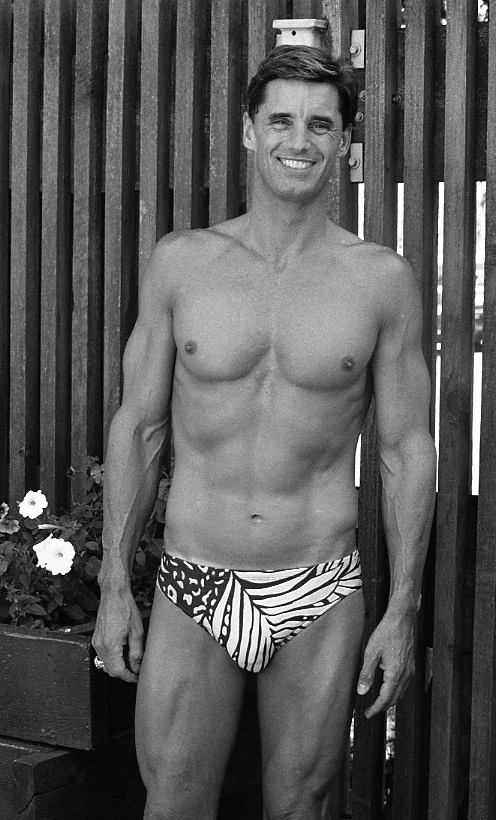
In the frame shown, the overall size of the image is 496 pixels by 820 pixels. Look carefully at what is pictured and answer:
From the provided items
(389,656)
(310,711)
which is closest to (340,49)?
(389,656)

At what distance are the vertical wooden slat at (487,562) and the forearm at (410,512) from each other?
615mm

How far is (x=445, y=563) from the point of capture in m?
3.77

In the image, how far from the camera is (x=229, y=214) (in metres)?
4.03

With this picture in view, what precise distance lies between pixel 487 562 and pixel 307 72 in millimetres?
1480

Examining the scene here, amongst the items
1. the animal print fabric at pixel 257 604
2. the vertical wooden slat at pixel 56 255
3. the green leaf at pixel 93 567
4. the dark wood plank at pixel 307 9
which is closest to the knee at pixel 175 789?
the animal print fabric at pixel 257 604

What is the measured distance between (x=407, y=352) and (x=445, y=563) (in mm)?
905

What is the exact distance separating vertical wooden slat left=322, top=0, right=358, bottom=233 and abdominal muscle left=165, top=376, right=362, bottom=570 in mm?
1004

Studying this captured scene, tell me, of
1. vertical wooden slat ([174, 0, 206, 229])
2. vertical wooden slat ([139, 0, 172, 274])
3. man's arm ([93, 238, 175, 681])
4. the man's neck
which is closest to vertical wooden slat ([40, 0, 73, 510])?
vertical wooden slat ([139, 0, 172, 274])

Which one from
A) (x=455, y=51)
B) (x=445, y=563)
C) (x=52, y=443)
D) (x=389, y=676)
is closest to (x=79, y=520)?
(x=52, y=443)

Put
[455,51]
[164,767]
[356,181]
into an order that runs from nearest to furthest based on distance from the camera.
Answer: [164,767] → [455,51] → [356,181]

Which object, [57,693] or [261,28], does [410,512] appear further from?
[261,28]

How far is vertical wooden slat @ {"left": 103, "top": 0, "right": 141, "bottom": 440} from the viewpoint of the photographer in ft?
13.7

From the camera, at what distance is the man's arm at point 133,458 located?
3104 mm

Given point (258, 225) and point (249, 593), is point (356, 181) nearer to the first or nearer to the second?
point (258, 225)
